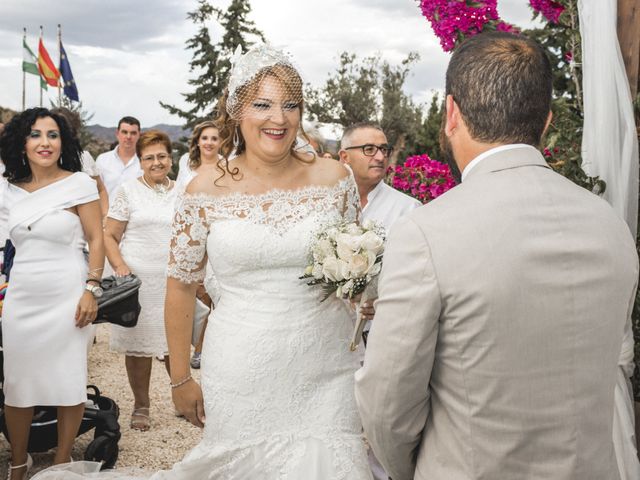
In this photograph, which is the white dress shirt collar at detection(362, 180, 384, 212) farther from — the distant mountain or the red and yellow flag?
the red and yellow flag

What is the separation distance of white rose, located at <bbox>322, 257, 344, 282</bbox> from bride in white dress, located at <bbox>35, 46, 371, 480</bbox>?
227mm

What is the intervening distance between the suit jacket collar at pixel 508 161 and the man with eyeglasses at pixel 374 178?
10.6 feet

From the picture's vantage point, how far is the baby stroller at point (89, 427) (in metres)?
4.77

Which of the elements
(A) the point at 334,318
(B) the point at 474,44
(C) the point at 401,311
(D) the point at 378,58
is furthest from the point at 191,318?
(D) the point at 378,58

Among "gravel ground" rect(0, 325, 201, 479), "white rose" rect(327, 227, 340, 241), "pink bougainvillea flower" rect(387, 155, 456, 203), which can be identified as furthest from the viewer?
"pink bougainvillea flower" rect(387, 155, 456, 203)

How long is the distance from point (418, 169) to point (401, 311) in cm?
391

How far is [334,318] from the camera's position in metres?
3.29

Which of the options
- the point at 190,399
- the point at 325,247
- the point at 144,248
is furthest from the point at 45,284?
the point at 325,247

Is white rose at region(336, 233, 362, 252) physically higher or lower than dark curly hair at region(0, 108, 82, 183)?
lower

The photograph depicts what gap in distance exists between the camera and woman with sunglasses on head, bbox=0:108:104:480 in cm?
459

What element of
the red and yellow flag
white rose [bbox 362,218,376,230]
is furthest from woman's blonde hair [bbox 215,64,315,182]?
the red and yellow flag

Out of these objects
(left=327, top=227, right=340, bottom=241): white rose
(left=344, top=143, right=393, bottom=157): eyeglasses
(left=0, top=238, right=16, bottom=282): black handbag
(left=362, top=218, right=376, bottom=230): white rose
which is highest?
(left=344, top=143, right=393, bottom=157): eyeglasses

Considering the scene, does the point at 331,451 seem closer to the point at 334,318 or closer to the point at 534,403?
the point at 334,318

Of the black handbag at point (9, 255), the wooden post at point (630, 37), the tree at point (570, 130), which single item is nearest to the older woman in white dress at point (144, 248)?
the black handbag at point (9, 255)
